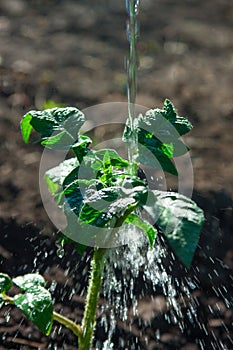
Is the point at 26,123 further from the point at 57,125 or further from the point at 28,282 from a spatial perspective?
the point at 28,282

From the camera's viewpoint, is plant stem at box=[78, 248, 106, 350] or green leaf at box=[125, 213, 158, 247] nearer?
green leaf at box=[125, 213, 158, 247]

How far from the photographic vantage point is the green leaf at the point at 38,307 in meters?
1.52

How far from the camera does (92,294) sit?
1.65 metres

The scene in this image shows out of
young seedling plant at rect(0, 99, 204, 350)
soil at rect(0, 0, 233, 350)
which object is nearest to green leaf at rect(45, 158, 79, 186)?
young seedling plant at rect(0, 99, 204, 350)

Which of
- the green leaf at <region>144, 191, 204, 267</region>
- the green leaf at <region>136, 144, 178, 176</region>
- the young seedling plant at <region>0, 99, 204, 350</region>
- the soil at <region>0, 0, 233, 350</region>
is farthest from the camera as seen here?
the soil at <region>0, 0, 233, 350</region>

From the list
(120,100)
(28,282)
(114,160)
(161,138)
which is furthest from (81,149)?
(120,100)

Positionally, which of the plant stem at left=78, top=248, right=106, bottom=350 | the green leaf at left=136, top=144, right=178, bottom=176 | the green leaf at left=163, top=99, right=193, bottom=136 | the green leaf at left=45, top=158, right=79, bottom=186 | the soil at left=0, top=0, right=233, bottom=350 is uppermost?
the green leaf at left=163, top=99, right=193, bottom=136

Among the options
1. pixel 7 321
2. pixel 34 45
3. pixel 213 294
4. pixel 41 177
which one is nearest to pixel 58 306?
pixel 7 321

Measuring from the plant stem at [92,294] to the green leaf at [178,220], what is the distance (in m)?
0.30

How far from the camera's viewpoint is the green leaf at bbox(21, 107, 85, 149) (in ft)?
5.16

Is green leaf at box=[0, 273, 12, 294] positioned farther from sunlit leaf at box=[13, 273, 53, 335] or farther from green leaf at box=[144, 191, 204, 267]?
green leaf at box=[144, 191, 204, 267]

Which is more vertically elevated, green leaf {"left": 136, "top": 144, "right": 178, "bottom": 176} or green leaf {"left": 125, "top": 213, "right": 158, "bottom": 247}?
green leaf {"left": 136, "top": 144, "right": 178, "bottom": 176}

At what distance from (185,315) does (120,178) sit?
3.86 ft

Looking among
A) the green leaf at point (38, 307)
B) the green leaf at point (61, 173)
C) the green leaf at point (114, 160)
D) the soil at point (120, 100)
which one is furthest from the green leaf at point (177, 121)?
the soil at point (120, 100)
